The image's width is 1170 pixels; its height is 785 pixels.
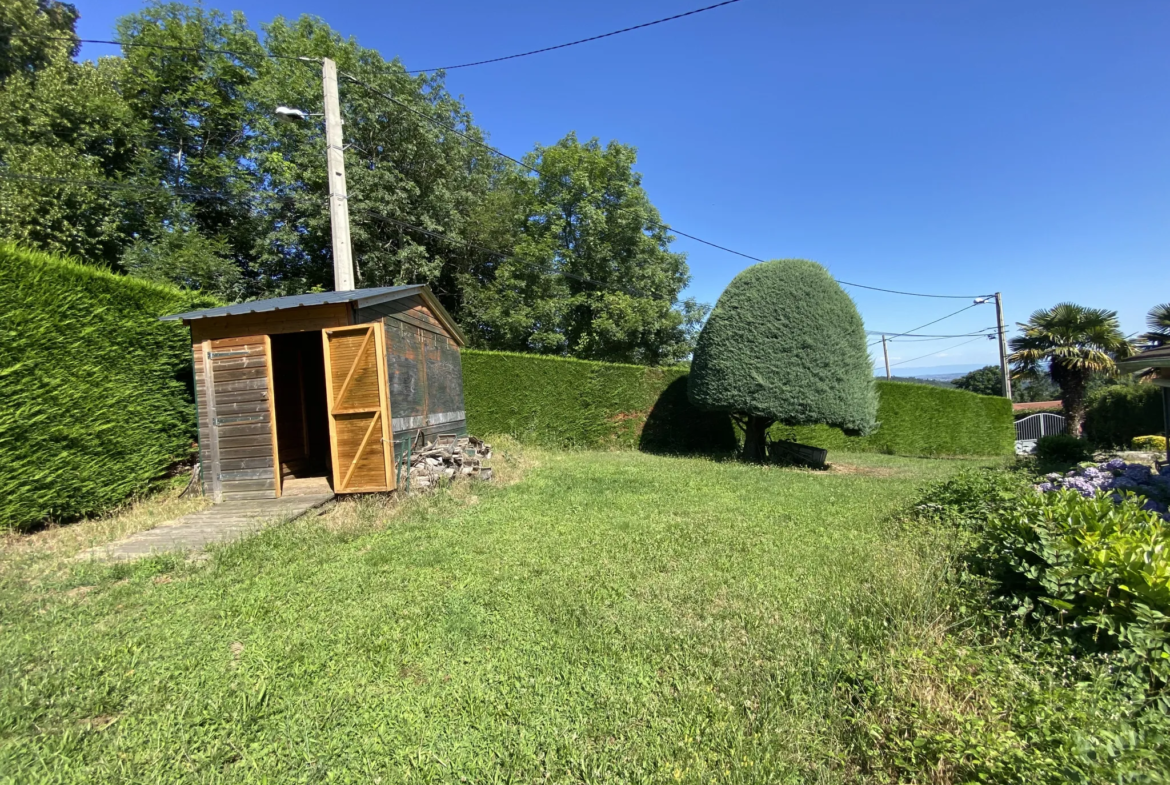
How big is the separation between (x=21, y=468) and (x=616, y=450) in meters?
10.5

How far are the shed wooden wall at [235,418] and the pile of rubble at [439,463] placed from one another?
5.45 ft

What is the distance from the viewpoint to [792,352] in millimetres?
10945

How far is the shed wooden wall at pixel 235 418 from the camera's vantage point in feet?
20.8

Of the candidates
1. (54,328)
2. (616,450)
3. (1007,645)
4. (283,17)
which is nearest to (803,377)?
(616,450)

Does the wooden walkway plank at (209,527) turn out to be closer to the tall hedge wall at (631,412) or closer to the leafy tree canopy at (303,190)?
the tall hedge wall at (631,412)

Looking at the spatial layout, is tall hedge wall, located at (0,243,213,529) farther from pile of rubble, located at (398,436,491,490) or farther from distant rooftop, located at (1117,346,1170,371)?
distant rooftop, located at (1117,346,1170,371)

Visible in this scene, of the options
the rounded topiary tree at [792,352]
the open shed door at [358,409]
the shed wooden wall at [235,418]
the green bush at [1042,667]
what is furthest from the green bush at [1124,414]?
the shed wooden wall at [235,418]

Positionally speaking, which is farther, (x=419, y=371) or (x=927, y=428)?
(x=927, y=428)

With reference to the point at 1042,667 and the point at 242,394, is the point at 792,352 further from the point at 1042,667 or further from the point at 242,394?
the point at 242,394

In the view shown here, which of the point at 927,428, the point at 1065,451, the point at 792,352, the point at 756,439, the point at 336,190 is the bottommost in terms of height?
the point at 927,428

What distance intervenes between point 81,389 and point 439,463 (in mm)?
3941

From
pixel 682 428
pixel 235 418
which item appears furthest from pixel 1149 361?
pixel 235 418

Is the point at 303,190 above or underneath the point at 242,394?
above

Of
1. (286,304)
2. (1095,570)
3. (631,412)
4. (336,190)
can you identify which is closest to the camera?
(1095,570)
